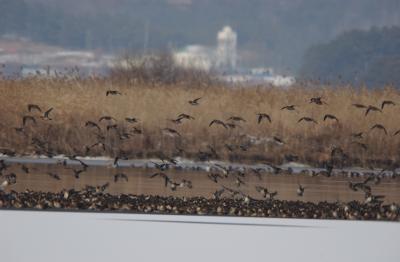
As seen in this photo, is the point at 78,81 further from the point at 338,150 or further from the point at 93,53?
the point at 338,150

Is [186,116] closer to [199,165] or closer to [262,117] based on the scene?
[199,165]

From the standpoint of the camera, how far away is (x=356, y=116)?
32.3ft

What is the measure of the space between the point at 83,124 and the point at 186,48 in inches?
28.5

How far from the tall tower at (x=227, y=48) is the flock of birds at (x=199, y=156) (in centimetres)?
24

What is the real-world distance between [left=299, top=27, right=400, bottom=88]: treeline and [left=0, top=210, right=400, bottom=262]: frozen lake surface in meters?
0.82

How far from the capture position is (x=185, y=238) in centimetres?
985

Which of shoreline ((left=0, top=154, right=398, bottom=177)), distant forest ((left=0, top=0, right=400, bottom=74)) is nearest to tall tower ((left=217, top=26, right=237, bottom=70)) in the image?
distant forest ((left=0, top=0, right=400, bottom=74))

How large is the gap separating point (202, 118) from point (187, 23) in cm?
55

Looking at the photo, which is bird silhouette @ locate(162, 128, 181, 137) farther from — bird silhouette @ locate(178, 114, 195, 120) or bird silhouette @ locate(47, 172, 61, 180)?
bird silhouette @ locate(47, 172, 61, 180)

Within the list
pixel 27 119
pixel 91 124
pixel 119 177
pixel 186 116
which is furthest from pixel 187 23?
pixel 27 119

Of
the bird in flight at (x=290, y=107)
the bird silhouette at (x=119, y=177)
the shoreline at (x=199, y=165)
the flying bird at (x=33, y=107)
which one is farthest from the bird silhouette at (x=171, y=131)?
the flying bird at (x=33, y=107)

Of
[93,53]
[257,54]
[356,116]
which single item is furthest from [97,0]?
[356,116]

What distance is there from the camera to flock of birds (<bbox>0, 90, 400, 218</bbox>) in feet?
32.2

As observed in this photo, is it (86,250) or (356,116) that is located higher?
(356,116)
